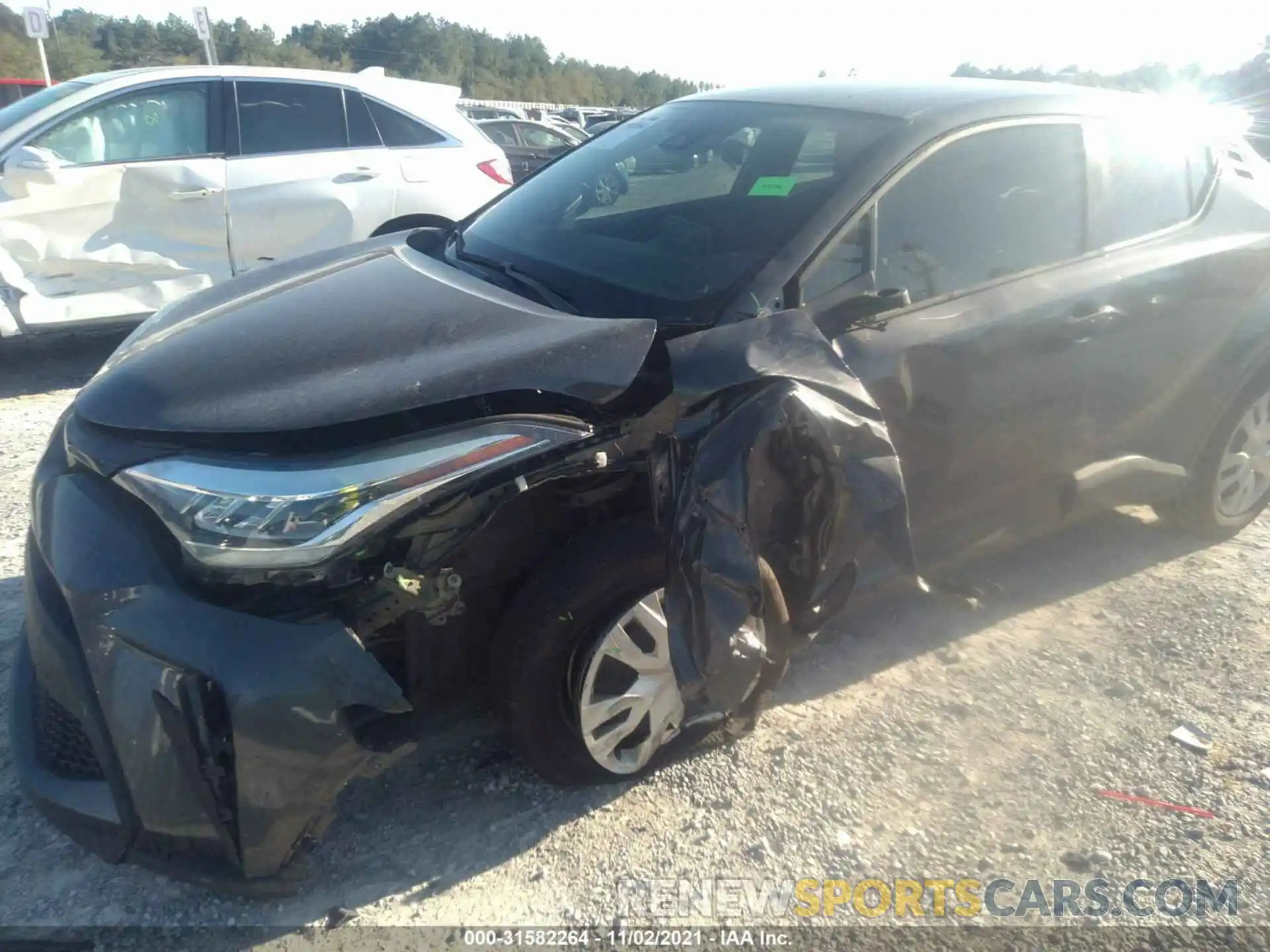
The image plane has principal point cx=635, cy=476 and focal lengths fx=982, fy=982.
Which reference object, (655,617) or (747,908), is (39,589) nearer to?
(655,617)

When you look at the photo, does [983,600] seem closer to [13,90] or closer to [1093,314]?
[1093,314]

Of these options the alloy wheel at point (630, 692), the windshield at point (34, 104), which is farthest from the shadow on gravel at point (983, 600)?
the windshield at point (34, 104)

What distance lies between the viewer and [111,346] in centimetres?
667

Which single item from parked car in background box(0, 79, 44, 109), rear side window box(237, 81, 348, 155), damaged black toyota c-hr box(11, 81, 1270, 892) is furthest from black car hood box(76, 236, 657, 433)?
parked car in background box(0, 79, 44, 109)

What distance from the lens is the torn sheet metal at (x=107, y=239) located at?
5449mm

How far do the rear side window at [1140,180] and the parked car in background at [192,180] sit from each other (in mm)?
4198

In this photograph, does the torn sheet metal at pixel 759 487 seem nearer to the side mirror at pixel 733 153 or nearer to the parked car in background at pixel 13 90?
the side mirror at pixel 733 153

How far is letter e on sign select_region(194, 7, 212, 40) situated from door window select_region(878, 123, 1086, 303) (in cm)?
1546

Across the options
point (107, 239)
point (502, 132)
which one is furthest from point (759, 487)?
point (502, 132)

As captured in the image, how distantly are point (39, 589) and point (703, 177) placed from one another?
2.25 meters

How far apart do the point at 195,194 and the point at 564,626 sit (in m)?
4.79

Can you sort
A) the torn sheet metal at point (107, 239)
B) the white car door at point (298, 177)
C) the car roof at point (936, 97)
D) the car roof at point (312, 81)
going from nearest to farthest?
1. the car roof at point (936, 97)
2. the torn sheet metal at point (107, 239)
3. the car roof at point (312, 81)
4. the white car door at point (298, 177)

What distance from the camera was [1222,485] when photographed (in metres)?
3.89

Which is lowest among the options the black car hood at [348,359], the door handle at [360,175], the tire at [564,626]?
the tire at [564,626]
